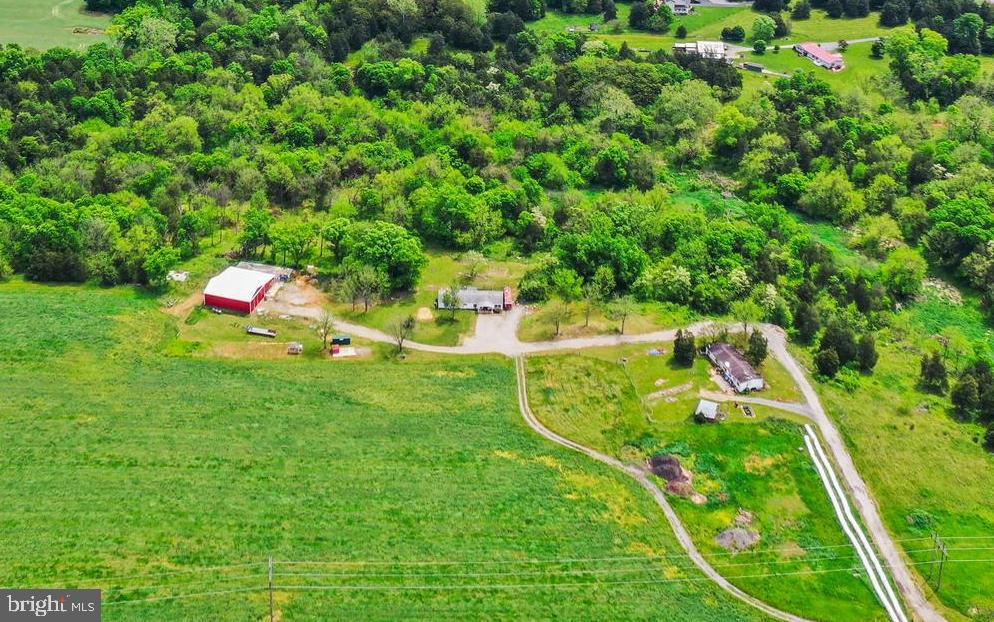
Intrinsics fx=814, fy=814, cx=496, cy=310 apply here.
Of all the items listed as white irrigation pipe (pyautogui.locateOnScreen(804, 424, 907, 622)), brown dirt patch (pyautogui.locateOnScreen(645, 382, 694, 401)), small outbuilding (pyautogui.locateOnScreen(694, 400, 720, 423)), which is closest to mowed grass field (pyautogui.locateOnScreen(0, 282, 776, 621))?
small outbuilding (pyautogui.locateOnScreen(694, 400, 720, 423))

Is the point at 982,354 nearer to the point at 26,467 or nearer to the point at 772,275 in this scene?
the point at 772,275

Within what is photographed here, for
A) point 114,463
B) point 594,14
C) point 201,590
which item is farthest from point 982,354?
point 594,14

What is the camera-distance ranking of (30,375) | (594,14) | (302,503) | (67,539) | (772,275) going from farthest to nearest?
1. (594,14)
2. (772,275)
3. (30,375)
4. (302,503)
5. (67,539)

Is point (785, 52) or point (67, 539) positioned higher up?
point (785, 52)

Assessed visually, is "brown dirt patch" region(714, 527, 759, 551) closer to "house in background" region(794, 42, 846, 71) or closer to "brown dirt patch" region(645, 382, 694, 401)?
"brown dirt patch" region(645, 382, 694, 401)

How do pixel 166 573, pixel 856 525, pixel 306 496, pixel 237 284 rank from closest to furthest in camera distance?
pixel 166 573 < pixel 856 525 < pixel 306 496 < pixel 237 284

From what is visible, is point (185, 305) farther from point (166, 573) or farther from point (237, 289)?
point (166, 573)

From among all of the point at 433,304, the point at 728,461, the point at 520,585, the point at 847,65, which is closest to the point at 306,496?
the point at 520,585
